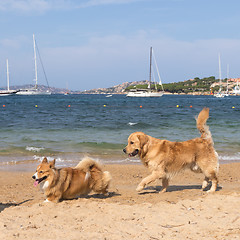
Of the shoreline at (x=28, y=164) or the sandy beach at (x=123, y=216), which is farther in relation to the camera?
the shoreline at (x=28, y=164)

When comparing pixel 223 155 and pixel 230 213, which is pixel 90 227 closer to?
pixel 230 213

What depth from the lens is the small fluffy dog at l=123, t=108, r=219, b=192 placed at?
6.43 m

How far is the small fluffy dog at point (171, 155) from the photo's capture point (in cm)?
643

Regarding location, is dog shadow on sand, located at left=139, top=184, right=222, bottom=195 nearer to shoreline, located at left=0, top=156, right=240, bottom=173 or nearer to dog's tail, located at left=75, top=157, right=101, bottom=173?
dog's tail, located at left=75, top=157, right=101, bottom=173

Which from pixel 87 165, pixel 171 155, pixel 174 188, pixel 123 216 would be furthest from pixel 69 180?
pixel 174 188

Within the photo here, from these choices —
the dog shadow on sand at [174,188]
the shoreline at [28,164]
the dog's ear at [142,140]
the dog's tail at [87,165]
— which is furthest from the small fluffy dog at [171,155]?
the shoreline at [28,164]

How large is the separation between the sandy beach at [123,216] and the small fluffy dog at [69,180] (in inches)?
7.4

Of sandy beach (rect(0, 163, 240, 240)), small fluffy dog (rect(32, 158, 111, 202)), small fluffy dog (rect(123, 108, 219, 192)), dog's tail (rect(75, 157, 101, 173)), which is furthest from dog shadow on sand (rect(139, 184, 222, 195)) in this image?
dog's tail (rect(75, 157, 101, 173))

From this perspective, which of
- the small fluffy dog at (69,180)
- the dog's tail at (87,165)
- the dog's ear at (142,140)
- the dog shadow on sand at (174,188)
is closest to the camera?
the small fluffy dog at (69,180)

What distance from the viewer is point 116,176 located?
8328mm

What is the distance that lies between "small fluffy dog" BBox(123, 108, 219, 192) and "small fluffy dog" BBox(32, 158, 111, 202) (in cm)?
75

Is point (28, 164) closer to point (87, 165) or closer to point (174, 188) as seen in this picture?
point (87, 165)

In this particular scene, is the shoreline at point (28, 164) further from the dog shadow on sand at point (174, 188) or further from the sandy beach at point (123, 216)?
the dog shadow on sand at point (174, 188)

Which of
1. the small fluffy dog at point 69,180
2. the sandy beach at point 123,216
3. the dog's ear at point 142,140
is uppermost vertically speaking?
the dog's ear at point 142,140
